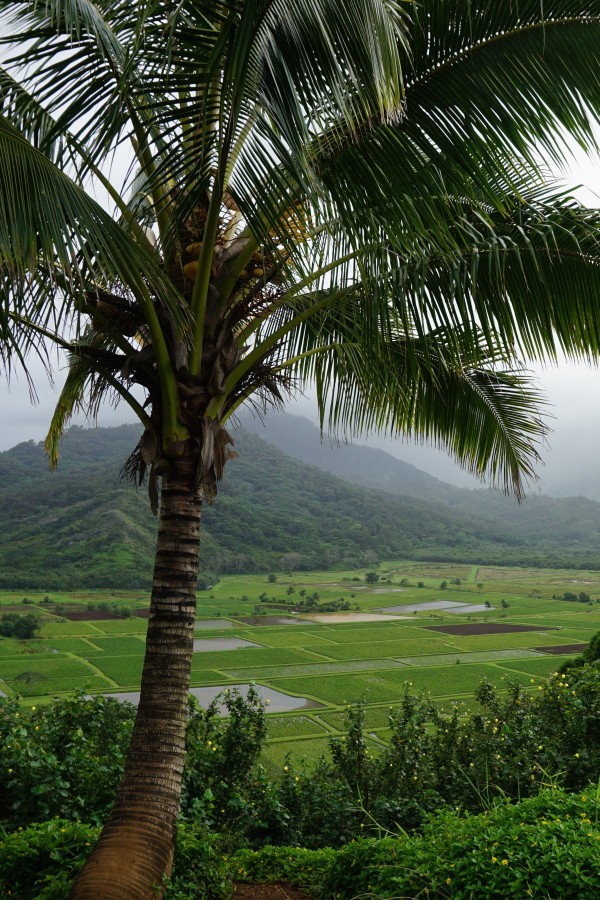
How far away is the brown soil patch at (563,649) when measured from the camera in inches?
1289

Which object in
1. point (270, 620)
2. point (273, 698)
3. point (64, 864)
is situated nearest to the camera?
point (64, 864)

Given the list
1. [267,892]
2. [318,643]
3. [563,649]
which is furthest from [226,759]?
[318,643]

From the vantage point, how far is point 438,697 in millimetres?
23156

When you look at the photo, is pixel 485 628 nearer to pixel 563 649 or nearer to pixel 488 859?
pixel 563 649

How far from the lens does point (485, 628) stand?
41.2 m

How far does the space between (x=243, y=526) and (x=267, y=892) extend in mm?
61425

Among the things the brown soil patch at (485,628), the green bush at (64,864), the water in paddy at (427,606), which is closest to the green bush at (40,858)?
the green bush at (64,864)

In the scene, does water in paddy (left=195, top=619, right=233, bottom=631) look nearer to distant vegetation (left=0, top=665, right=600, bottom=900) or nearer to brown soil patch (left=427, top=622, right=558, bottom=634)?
brown soil patch (left=427, top=622, right=558, bottom=634)

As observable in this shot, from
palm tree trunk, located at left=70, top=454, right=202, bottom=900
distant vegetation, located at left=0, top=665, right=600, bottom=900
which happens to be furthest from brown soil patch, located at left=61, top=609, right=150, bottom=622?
palm tree trunk, located at left=70, top=454, right=202, bottom=900

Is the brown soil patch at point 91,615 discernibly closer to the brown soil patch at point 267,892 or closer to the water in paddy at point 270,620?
the water in paddy at point 270,620

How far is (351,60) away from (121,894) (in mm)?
3541

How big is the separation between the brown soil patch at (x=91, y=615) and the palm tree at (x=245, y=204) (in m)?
37.8

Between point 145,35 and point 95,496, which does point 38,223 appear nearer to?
point 145,35

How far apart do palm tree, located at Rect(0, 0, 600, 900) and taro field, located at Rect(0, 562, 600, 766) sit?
8.81 ft
